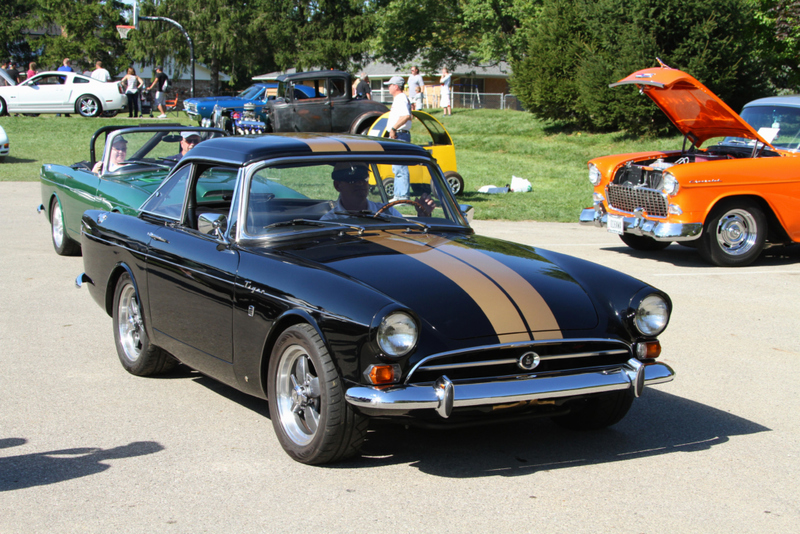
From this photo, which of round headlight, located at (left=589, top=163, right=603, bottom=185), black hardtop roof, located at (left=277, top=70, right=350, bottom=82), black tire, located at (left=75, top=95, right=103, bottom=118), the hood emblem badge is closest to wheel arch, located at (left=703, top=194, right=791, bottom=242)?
round headlight, located at (left=589, top=163, right=603, bottom=185)

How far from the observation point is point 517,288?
13.4ft

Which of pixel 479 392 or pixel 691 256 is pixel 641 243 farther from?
pixel 479 392

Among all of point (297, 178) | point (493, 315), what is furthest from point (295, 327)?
point (297, 178)

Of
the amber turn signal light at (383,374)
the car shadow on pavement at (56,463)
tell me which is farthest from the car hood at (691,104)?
the car shadow on pavement at (56,463)

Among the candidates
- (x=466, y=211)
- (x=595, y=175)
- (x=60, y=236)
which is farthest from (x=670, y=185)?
(x=60, y=236)

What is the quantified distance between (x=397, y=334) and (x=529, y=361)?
0.66 meters

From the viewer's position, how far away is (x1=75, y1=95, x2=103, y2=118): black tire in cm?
2866

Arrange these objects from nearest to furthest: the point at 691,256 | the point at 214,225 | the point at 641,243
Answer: the point at 214,225 → the point at 691,256 → the point at 641,243

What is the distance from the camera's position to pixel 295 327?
12.8 feet

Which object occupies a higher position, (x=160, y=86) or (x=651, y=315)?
(x=160, y=86)

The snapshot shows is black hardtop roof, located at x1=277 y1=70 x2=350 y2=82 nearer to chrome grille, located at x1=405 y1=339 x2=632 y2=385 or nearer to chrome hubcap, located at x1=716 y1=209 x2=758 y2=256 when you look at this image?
chrome hubcap, located at x1=716 y1=209 x2=758 y2=256

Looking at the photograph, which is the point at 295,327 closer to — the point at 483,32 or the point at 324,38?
the point at 483,32

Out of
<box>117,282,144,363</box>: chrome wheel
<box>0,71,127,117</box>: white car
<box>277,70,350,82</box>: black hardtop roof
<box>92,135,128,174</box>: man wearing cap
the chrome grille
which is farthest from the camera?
<box>0,71,127,117</box>: white car

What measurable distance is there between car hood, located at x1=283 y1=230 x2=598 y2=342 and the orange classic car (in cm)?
572
